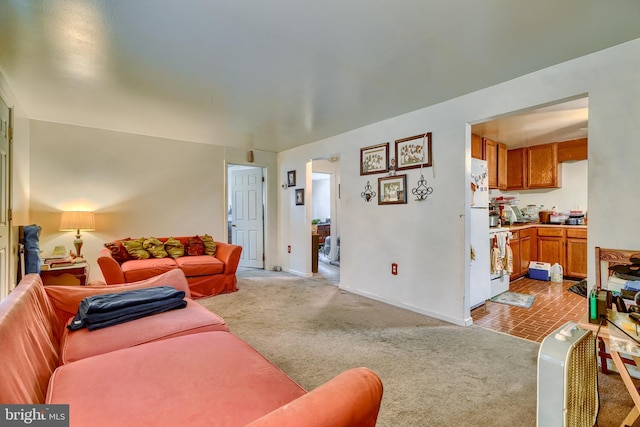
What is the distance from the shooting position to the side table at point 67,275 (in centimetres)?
336

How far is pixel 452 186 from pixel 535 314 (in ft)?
5.55

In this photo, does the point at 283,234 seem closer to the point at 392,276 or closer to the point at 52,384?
the point at 392,276

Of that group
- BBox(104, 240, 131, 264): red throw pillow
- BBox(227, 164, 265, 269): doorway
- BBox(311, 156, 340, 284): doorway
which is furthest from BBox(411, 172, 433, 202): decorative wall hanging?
BBox(104, 240, 131, 264): red throw pillow

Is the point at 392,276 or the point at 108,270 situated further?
the point at 392,276

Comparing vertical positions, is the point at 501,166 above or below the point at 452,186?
above

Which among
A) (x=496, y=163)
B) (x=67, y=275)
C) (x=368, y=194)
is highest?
(x=496, y=163)

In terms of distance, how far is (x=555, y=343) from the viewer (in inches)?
39.1

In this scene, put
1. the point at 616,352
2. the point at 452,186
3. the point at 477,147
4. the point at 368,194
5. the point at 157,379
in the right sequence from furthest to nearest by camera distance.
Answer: the point at 368,194
the point at 477,147
the point at 452,186
the point at 616,352
the point at 157,379

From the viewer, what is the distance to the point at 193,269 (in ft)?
12.4

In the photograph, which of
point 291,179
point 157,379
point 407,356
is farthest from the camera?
point 291,179

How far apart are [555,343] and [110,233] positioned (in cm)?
494

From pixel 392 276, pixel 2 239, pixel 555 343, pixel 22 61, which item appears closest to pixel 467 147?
pixel 392 276

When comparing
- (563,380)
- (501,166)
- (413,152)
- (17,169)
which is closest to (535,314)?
(413,152)

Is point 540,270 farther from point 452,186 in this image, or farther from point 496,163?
point 452,186
